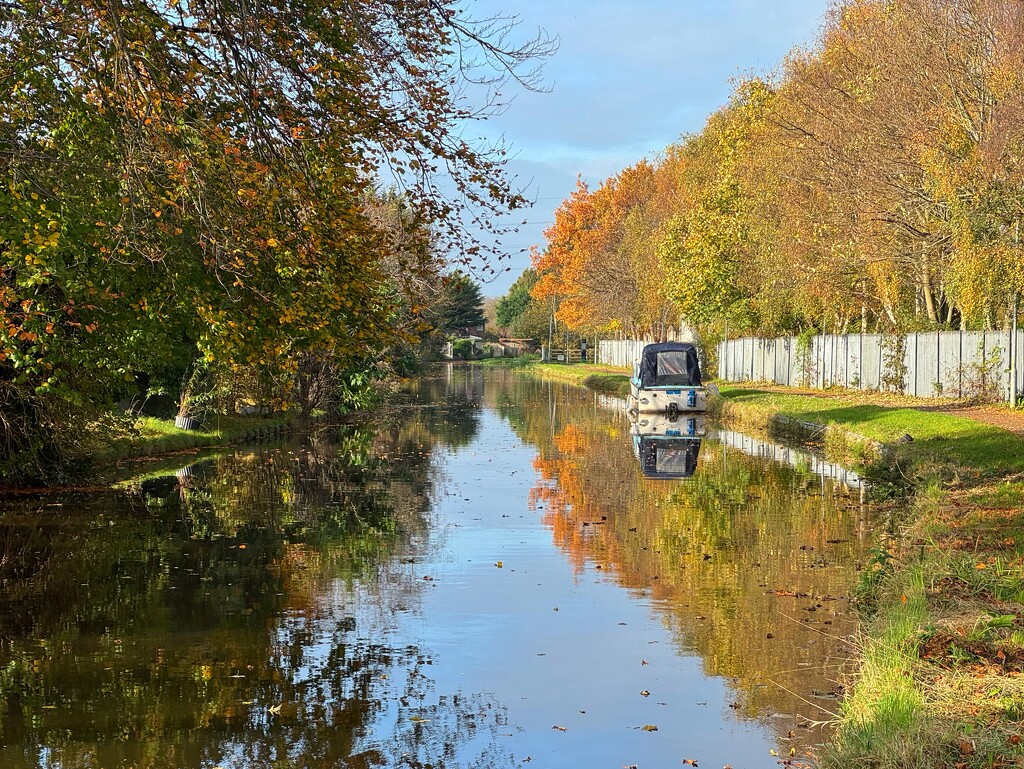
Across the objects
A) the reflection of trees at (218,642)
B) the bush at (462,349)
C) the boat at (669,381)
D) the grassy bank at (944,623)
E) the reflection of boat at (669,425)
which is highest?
the bush at (462,349)

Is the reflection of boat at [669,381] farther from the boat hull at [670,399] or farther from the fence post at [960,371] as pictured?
the fence post at [960,371]

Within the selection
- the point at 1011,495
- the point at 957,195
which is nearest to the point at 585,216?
the point at 957,195

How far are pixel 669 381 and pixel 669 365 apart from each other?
1006mm

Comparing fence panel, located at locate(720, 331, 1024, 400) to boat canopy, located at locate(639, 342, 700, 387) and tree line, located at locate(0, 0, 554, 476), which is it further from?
tree line, located at locate(0, 0, 554, 476)

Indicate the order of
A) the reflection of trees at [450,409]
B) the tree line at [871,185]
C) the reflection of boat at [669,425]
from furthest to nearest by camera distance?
the reflection of trees at [450,409] → the reflection of boat at [669,425] → the tree line at [871,185]

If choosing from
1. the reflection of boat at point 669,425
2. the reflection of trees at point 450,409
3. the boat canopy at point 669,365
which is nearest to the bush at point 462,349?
the reflection of trees at point 450,409

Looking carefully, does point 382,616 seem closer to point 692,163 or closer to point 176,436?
point 176,436

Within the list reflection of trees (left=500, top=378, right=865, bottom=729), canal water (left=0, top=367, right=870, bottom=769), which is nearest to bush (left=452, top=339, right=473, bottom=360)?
reflection of trees (left=500, top=378, right=865, bottom=729)

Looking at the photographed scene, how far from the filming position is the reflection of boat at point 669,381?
38.9 meters

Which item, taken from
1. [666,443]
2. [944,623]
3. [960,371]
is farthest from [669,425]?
[944,623]

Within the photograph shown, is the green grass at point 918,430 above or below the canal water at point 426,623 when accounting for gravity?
above

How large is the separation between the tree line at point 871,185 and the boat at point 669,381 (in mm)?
3959

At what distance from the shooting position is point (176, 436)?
26.6m

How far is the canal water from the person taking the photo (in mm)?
7434
